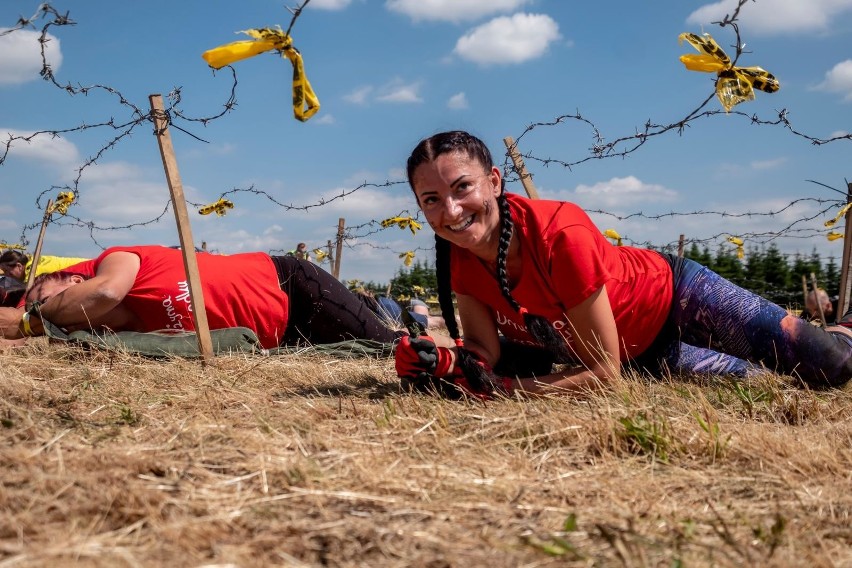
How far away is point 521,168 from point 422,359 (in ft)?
8.66

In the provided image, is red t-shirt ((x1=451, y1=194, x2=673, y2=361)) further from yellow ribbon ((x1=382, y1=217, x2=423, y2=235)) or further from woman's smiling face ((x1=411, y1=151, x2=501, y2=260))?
yellow ribbon ((x1=382, y1=217, x2=423, y2=235))

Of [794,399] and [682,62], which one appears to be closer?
[794,399]

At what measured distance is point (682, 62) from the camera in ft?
11.4

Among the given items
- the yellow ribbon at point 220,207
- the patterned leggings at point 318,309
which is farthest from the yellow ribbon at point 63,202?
the patterned leggings at point 318,309

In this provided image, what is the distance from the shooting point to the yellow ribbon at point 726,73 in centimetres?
347

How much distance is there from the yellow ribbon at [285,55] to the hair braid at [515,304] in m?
0.90

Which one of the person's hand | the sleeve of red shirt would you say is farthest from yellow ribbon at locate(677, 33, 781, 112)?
the person's hand

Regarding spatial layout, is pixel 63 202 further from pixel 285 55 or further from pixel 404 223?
pixel 285 55

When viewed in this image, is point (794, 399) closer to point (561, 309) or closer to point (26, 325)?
point (561, 309)

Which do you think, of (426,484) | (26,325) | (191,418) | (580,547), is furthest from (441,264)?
(26,325)

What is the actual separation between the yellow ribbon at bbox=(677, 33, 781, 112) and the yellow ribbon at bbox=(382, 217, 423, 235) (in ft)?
17.0

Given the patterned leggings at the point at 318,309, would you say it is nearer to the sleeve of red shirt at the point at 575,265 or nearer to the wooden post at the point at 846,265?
the sleeve of red shirt at the point at 575,265

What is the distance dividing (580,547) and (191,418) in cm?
155

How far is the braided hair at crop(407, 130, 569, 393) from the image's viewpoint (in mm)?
3105
